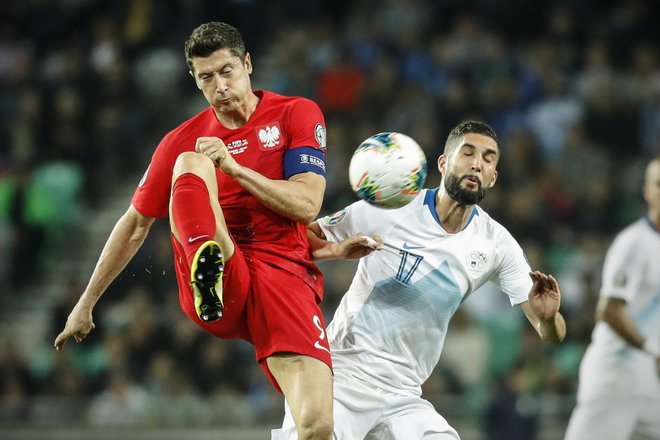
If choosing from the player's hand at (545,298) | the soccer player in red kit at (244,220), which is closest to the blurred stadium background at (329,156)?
the player's hand at (545,298)

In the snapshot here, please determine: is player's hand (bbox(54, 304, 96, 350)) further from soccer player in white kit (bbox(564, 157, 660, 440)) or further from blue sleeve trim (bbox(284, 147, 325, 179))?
soccer player in white kit (bbox(564, 157, 660, 440))

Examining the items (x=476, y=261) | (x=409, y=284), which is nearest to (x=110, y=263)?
(x=409, y=284)

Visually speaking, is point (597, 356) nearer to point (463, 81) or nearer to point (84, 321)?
point (84, 321)

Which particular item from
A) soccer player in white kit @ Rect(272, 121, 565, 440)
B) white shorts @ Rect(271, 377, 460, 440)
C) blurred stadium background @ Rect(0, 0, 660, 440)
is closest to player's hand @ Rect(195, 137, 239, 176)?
soccer player in white kit @ Rect(272, 121, 565, 440)

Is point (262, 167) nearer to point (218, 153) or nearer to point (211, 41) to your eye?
point (218, 153)

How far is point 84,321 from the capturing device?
215 inches

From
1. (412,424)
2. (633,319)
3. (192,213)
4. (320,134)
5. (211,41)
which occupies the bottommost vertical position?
(412,424)

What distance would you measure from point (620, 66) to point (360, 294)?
7160mm

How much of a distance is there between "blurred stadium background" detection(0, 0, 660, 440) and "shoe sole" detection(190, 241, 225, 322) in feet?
14.6

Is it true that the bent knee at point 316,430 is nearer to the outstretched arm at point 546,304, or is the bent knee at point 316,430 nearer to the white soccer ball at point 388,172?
the white soccer ball at point 388,172

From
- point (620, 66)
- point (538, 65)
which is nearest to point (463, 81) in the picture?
point (538, 65)

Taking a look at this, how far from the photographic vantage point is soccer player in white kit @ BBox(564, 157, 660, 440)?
6559 mm

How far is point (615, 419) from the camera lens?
6551mm

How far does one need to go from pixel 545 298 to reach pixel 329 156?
6.00m
